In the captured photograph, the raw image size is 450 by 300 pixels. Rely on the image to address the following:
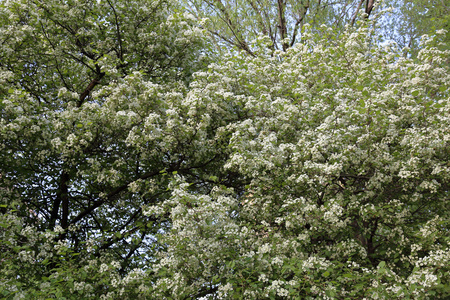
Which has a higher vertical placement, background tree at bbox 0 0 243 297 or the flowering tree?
background tree at bbox 0 0 243 297

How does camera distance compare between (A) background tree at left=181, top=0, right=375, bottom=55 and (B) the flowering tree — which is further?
(A) background tree at left=181, top=0, right=375, bottom=55

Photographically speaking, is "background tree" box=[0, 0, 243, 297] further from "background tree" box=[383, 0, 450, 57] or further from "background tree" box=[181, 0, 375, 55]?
"background tree" box=[383, 0, 450, 57]

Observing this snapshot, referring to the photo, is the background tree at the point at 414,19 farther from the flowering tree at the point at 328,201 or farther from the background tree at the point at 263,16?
the flowering tree at the point at 328,201

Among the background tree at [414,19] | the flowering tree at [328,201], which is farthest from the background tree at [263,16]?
the flowering tree at [328,201]

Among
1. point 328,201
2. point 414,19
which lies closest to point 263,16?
point 414,19

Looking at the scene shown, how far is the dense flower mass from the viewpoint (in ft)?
19.2

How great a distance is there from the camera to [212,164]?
914 cm

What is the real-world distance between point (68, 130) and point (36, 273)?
2.89 metres

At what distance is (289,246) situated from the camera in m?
6.34

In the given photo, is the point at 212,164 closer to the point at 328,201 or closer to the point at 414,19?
the point at 328,201

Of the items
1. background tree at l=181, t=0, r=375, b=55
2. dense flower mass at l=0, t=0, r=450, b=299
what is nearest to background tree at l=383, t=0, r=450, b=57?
background tree at l=181, t=0, r=375, b=55

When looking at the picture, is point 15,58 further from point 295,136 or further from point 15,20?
point 295,136

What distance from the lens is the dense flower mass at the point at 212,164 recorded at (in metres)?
5.87

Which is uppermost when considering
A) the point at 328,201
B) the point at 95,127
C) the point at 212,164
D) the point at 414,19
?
the point at 414,19
